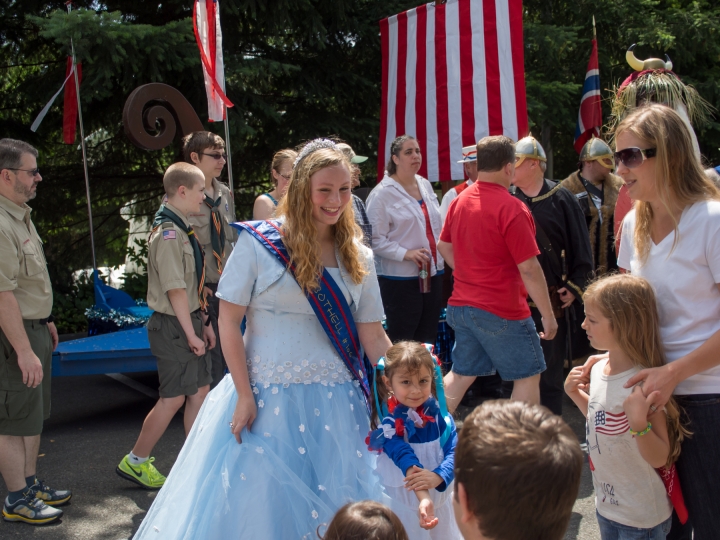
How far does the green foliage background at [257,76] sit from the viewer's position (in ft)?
26.7

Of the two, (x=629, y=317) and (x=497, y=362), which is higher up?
(x=629, y=317)

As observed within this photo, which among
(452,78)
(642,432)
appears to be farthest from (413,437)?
(452,78)

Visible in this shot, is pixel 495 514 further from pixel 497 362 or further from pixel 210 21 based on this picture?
pixel 210 21

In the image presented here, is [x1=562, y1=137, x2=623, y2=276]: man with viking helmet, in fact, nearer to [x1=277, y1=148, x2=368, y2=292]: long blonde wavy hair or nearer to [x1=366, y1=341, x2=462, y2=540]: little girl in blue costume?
[x1=366, y1=341, x2=462, y2=540]: little girl in blue costume

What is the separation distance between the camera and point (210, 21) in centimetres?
646

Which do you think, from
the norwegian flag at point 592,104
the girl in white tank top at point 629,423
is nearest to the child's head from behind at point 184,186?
the girl in white tank top at point 629,423

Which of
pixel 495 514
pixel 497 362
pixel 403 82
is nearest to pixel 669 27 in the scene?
pixel 403 82

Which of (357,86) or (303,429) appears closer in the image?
(303,429)

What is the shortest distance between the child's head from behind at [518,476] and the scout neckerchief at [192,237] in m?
3.32

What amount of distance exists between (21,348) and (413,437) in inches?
93.3

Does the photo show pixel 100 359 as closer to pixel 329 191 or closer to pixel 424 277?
pixel 424 277

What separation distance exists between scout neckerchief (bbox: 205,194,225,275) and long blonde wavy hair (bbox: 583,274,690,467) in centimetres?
313

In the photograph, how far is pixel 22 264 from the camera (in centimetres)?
414

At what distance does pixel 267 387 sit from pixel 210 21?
4548 mm
